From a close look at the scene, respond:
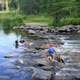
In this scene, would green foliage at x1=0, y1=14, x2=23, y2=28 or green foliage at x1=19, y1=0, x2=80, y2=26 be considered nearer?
green foliage at x1=19, y1=0, x2=80, y2=26

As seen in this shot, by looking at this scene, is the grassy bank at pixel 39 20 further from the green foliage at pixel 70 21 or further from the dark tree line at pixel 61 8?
the dark tree line at pixel 61 8

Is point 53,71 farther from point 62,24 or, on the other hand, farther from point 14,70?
point 62,24

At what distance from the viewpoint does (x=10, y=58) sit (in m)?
33.7

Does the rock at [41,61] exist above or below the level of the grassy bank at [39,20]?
above

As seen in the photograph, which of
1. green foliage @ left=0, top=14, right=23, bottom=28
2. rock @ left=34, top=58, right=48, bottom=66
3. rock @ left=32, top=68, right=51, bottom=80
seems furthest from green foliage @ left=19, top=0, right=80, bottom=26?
rock @ left=32, top=68, right=51, bottom=80

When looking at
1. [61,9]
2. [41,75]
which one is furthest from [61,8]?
[41,75]

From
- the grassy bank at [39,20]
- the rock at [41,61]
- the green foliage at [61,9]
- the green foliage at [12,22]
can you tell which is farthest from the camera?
the green foliage at [12,22]

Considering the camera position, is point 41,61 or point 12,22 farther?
point 12,22

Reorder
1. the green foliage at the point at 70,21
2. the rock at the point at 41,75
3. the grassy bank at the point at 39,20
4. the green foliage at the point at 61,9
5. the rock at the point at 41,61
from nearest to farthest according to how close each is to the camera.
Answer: the rock at the point at 41,75
the rock at the point at 41,61
the green foliage at the point at 70,21
the grassy bank at the point at 39,20
the green foliage at the point at 61,9

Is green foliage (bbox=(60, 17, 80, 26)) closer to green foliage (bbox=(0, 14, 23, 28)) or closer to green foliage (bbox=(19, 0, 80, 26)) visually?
green foliage (bbox=(19, 0, 80, 26))

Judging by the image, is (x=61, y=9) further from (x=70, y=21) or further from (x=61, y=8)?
(x=70, y=21)

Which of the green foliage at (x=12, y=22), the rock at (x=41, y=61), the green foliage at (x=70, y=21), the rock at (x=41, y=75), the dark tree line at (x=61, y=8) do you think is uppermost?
the rock at (x=41, y=75)

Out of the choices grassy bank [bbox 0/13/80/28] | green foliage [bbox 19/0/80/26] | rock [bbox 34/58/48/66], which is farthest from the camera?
green foliage [bbox 19/0/80/26]

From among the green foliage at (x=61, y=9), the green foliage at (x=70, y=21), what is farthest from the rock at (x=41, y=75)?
the green foliage at (x=61, y=9)
